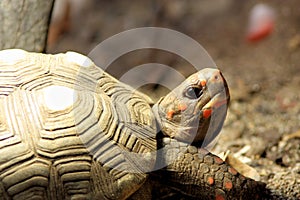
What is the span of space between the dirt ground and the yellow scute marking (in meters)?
1.35

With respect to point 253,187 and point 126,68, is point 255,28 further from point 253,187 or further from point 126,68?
point 253,187

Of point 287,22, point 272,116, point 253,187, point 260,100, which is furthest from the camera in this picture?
point 287,22

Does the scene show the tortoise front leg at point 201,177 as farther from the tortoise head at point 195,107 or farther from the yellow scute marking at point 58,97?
the yellow scute marking at point 58,97

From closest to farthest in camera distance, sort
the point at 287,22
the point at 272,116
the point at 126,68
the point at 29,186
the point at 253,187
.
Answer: the point at 29,186, the point at 253,187, the point at 272,116, the point at 126,68, the point at 287,22

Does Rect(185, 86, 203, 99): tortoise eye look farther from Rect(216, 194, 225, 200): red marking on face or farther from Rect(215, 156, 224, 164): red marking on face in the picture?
Rect(216, 194, 225, 200): red marking on face

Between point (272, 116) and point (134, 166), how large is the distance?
201 cm

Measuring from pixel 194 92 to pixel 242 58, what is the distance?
110 inches

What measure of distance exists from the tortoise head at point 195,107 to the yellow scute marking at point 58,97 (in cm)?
58

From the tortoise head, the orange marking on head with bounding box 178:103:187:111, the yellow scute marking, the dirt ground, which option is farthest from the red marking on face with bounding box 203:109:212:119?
the yellow scute marking

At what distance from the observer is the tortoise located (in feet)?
8.29

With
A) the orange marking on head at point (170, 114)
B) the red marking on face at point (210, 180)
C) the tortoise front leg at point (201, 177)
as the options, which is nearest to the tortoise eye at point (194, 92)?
the orange marking on head at point (170, 114)

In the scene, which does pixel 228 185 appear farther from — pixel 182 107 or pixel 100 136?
pixel 100 136

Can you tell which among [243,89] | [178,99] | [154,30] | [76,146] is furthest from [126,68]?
[76,146]

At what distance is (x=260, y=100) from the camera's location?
15.4ft
